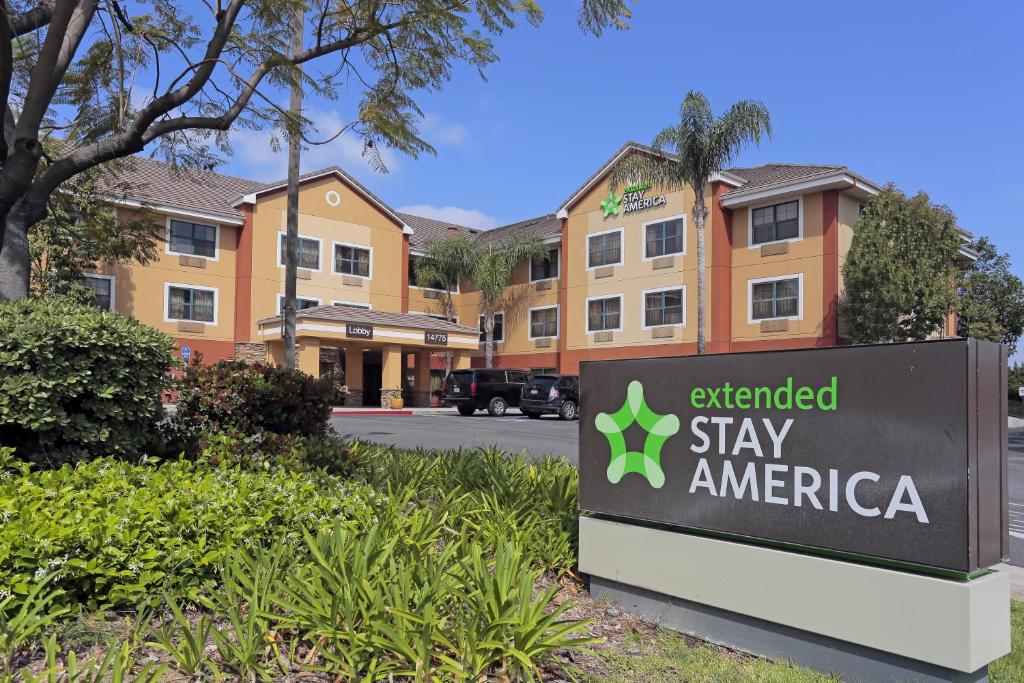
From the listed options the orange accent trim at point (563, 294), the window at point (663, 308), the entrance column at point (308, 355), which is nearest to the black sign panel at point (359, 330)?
the entrance column at point (308, 355)

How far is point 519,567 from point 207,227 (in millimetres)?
33664

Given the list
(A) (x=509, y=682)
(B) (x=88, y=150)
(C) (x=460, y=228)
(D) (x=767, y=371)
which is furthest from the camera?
(C) (x=460, y=228)

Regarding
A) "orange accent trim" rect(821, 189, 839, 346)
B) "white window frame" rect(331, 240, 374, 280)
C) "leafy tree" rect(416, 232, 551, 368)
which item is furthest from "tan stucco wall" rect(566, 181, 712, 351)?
"white window frame" rect(331, 240, 374, 280)

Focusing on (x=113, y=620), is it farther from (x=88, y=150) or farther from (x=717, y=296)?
(x=717, y=296)

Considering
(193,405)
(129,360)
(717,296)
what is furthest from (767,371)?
(717,296)

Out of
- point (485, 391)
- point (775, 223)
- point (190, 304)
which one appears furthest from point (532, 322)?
point (190, 304)

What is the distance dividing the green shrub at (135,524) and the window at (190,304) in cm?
3016

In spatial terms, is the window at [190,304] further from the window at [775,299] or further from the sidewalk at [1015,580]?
the sidewalk at [1015,580]

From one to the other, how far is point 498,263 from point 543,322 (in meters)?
3.85

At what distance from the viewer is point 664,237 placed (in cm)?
3384

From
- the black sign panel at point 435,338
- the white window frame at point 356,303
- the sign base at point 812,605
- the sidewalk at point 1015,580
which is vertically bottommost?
the sidewalk at point 1015,580

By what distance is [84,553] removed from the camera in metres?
3.77

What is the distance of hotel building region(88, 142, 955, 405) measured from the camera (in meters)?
30.1

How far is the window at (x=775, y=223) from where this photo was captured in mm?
30062
